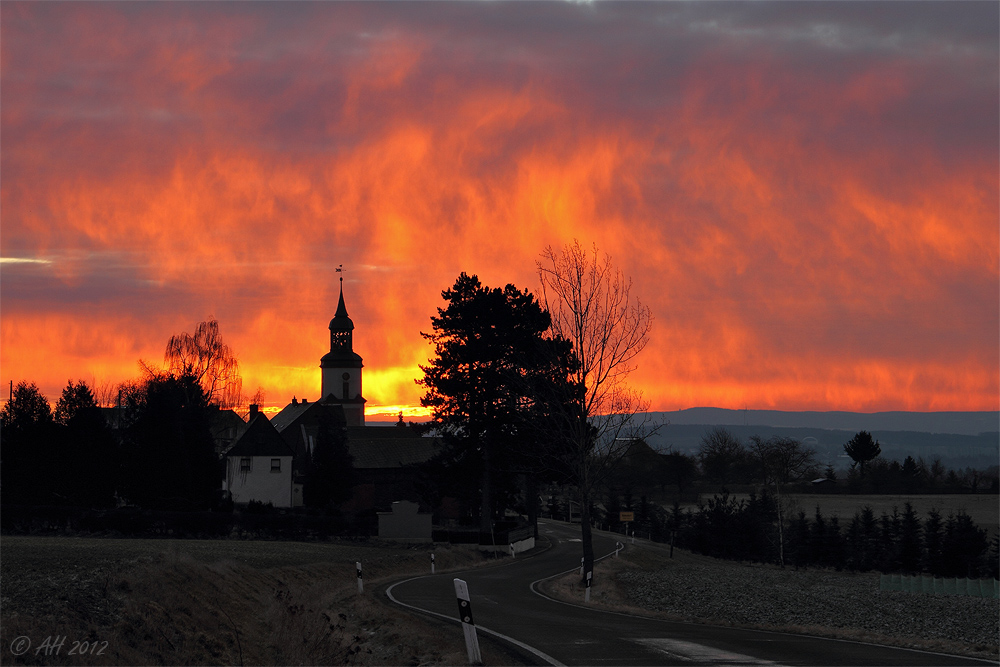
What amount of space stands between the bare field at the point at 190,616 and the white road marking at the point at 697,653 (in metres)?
2.56

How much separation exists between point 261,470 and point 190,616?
190 feet

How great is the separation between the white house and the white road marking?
64.2 m

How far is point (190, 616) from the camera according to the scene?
62.8 feet

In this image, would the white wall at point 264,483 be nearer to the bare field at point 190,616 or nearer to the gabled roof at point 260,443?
the gabled roof at point 260,443

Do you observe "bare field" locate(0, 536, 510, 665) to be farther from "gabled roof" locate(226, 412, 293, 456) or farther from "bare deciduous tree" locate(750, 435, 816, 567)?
"bare deciduous tree" locate(750, 435, 816, 567)

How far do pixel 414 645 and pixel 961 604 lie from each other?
20.0m

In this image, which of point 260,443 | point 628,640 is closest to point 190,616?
point 628,640

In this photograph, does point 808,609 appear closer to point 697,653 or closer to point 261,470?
point 697,653

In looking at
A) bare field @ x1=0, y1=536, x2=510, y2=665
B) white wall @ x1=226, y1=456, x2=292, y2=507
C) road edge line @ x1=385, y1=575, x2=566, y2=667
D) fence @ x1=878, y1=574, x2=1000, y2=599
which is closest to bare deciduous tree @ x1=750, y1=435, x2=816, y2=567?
fence @ x1=878, y1=574, x2=1000, y2=599

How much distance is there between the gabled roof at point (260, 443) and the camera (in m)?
75.6

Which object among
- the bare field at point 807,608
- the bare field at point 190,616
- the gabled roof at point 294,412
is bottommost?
the bare field at point 807,608

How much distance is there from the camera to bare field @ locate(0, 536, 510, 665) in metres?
14.7

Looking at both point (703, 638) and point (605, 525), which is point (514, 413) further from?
point (605, 525)

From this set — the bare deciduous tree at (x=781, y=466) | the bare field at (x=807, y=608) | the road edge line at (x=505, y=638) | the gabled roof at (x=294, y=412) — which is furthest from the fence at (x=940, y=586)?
the gabled roof at (x=294, y=412)
